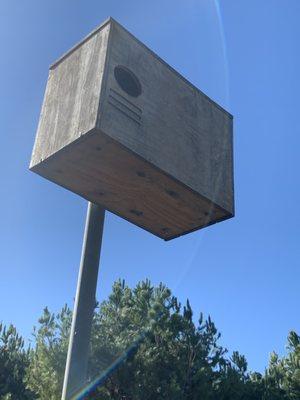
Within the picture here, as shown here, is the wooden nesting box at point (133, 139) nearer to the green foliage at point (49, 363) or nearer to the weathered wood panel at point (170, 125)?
the weathered wood panel at point (170, 125)

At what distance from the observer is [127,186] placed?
3605 mm

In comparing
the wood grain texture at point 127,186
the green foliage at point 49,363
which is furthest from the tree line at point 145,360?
the wood grain texture at point 127,186

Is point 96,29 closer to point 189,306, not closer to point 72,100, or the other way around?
point 72,100

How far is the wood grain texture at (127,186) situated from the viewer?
330 centimetres

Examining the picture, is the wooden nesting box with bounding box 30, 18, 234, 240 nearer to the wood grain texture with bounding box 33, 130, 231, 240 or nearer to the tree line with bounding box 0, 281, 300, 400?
the wood grain texture with bounding box 33, 130, 231, 240

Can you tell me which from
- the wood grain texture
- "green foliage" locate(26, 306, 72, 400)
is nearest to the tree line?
"green foliage" locate(26, 306, 72, 400)

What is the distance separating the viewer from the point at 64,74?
12.7 ft

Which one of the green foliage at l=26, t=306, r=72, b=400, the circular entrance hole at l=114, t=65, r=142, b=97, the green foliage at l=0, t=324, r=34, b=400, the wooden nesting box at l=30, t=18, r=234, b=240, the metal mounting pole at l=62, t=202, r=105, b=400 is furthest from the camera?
the green foliage at l=0, t=324, r=34, b=400

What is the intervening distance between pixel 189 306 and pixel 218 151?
596 cm

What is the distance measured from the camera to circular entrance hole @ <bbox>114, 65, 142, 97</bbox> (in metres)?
3.59

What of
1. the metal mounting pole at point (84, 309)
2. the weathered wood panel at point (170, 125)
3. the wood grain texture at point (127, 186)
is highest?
the weathered wood panel at point (170, 125)

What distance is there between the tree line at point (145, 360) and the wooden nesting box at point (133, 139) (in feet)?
11.6

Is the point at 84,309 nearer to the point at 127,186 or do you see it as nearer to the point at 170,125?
the point at 127,186

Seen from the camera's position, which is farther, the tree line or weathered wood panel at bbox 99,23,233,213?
the tree line
